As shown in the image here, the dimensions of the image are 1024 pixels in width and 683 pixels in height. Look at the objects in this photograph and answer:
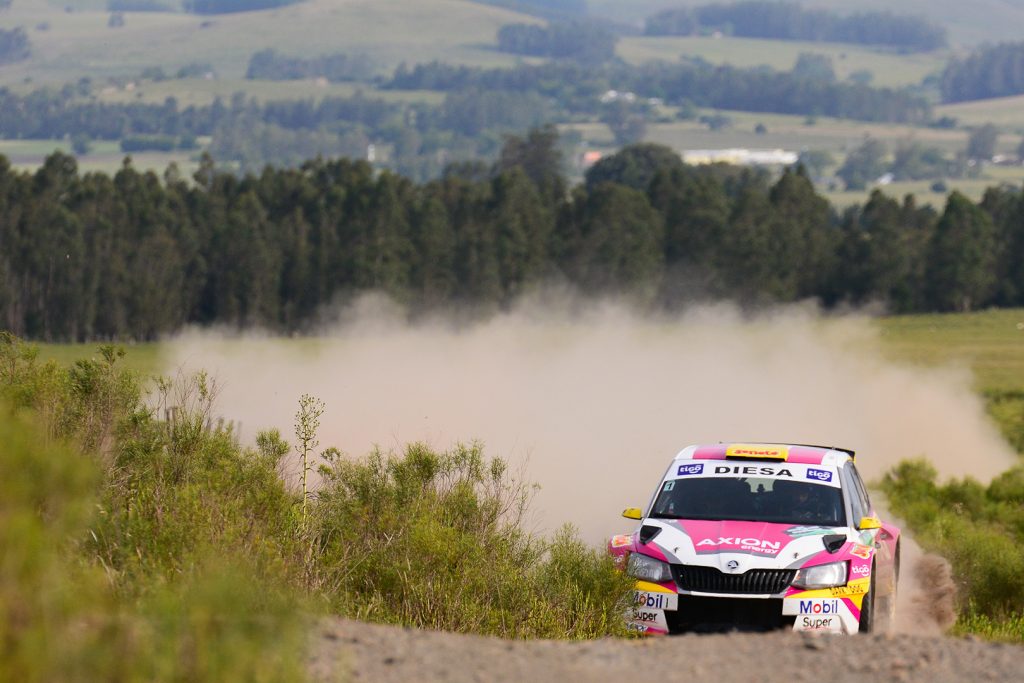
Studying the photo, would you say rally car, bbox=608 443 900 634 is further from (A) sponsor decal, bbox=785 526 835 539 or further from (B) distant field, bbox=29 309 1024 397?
(B) distant field, bbox=29 309 1024 397

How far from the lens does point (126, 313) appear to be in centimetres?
7131

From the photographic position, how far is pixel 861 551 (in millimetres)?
12156

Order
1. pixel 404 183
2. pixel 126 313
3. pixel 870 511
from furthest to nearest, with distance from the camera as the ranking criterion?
pixel 404 183 < pixel 126 313 < pixel 870 511

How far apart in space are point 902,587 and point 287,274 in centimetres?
6383

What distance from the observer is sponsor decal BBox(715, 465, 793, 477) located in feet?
43.6

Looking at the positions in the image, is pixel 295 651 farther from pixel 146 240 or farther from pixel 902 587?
pixel 146 240

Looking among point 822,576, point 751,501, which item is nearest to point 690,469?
point 751,501

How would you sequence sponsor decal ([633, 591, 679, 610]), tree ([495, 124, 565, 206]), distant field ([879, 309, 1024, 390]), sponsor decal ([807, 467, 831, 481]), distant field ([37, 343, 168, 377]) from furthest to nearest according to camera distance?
1. tree ([495, 124, 565, 206])
2. distant field ([879, 309, 1024, 390])
3. distant field ([37, 343, 168, 377])
4. sponsor decal ([807, 467, 831, 481])
5. sponsor decal ([633, 591, 679, 610])

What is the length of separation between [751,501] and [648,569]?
4.45ft

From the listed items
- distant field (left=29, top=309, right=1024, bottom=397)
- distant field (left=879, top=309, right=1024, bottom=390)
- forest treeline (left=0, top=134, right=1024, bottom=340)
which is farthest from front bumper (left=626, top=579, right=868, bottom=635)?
forest treeline (left=0, top=134, right=1024, bottom=340)

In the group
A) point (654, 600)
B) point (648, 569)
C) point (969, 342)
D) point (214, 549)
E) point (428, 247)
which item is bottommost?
point (969, 342)

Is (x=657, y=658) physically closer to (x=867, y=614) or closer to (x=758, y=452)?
(x=867, y=614)

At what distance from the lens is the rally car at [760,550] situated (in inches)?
455

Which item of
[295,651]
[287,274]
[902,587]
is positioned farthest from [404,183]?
[295,651]
